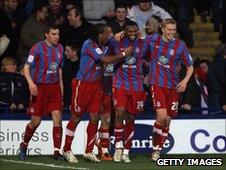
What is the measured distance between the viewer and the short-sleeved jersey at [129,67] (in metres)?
15.6

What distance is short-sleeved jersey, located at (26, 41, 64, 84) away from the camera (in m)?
15.4

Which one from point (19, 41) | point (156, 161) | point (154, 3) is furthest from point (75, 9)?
point (156, 161)

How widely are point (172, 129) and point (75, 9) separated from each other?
274cm

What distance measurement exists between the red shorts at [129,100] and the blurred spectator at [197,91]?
2224mm

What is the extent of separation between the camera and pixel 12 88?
17.3 meters

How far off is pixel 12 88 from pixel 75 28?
184 cm

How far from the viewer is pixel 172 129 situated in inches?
704

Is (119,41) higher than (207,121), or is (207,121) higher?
(119,41)

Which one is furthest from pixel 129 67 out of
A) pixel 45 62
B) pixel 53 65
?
pixel 45 62

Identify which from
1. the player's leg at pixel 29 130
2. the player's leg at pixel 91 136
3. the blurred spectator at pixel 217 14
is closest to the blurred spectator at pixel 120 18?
the player's leg at pixel 91 136

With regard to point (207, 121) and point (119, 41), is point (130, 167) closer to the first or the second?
point (119, 41)

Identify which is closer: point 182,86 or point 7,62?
point 182,86

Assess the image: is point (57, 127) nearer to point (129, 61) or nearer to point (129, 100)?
point (129, 100)

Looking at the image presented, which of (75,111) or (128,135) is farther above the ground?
(75,111)
